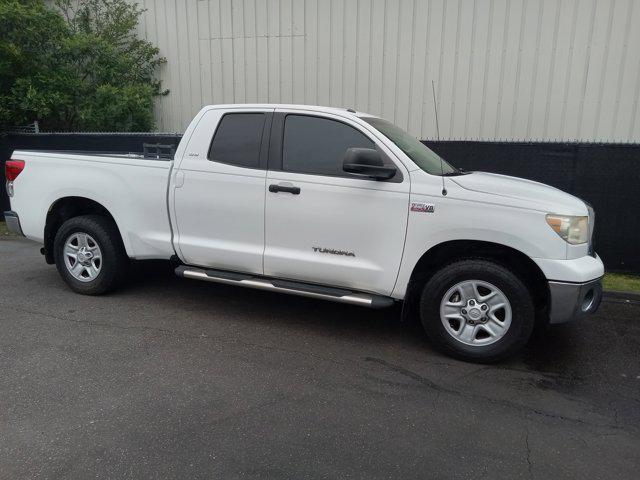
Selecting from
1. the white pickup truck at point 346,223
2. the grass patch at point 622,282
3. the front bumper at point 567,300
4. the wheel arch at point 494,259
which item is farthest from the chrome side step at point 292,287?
the grass patch at point 622,282

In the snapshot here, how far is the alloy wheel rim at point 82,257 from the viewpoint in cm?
554

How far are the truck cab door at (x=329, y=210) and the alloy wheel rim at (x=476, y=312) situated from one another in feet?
1.65

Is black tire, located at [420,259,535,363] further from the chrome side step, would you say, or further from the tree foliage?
the tree foliage

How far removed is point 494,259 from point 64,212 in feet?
14.7

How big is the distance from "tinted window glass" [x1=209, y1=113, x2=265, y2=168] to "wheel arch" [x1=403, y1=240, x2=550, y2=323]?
172cm

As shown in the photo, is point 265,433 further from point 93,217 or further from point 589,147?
point 589,147

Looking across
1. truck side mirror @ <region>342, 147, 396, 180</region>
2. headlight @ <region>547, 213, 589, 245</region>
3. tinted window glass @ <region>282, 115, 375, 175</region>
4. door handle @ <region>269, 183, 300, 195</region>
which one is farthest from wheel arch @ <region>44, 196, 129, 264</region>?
headlight @ <region>547, 213, 589, 245</region>

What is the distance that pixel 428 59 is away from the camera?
871 cm

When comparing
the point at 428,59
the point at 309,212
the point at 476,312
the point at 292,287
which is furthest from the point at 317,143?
the point at 428,59

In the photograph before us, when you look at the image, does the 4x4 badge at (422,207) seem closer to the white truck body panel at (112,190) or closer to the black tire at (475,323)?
the black tire at (475,323)

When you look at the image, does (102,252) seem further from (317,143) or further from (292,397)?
(292,397)

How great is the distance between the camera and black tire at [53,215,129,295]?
17.8ft

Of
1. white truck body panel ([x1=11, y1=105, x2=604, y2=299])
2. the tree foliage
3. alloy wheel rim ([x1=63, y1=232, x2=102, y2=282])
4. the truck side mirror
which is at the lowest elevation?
alloy wheel rim ([x1=63, y1=232, x2=102, y2=282])

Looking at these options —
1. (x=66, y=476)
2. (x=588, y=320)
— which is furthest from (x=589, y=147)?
(x=66, y=476)
